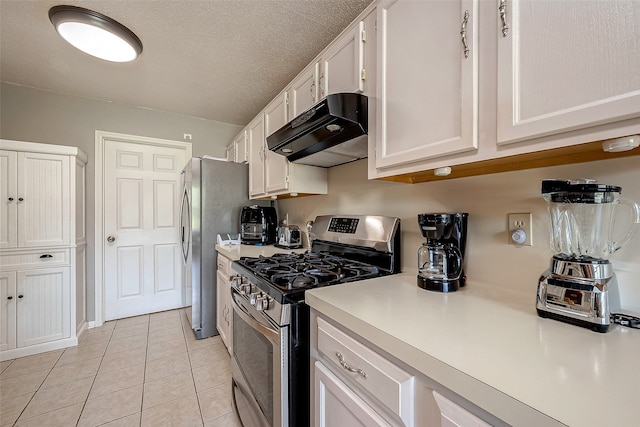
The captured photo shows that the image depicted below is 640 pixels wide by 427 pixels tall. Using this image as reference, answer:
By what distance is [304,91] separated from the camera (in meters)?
1.67

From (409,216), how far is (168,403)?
1889mm

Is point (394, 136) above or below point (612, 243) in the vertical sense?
above

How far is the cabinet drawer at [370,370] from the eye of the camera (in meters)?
0.62

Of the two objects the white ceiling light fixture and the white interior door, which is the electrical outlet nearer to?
the white ceiling light fixture

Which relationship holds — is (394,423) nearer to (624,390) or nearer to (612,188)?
(624,390)

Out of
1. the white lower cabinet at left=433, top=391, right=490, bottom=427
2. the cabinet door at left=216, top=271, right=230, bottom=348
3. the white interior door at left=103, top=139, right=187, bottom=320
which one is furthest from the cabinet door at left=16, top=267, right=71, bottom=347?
the white lower cabinet at left=433, top=391, right=490, bottom=427

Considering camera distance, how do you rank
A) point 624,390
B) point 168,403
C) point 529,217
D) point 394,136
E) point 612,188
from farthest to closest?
point 168,403, point 394,136, point 529,217, point 612,188, point 624,390

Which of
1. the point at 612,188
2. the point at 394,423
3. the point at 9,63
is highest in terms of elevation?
the point at 9,63

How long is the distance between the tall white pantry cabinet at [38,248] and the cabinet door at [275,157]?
5.87 ft

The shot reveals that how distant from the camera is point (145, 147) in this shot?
3.12 meters

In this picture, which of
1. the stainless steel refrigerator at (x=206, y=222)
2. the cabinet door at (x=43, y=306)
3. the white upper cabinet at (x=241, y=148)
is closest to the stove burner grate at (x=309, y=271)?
the stainless steel refrigerator at (x=206, y=222)

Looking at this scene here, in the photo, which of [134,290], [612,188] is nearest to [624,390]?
[612,188]

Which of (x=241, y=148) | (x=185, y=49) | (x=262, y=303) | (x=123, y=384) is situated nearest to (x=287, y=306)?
(x=262, y=303)

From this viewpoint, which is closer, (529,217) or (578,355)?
(578,355)
